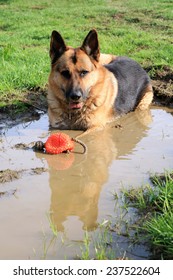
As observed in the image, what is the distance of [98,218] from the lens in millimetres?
3236

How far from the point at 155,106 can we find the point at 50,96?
193 centimetres

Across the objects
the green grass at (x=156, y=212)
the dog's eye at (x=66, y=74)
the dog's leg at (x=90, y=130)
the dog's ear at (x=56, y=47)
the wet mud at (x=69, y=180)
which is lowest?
the dog's leg at (x=90, y=130)

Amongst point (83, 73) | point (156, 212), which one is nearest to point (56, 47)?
point (83, 73)

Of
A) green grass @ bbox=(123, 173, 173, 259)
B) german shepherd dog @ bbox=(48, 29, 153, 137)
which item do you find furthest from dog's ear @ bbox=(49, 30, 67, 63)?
green grass @ bbox=(123, 173, 173, 259)

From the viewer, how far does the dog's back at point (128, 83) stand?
662 cm

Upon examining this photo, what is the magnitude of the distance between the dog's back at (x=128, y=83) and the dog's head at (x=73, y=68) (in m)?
0.84

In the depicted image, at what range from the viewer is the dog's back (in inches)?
261

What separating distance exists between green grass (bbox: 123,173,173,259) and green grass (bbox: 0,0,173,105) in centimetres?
349

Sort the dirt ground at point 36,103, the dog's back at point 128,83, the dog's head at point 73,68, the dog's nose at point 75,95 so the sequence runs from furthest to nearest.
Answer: the dog's back at point 128,83, the dirt ground at point 36,103, the dog's head at point 73,68, the dog's nose at point 75,95

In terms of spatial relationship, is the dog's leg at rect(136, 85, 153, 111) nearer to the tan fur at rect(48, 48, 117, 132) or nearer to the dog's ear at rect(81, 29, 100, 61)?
the tan fur at rect(48, 48, 117, 132)

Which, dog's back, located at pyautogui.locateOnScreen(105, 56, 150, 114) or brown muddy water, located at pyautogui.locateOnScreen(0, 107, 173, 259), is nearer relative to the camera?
brown muddy water, located at pyautogui.locateOnScreen(0, 107, 173, 259)

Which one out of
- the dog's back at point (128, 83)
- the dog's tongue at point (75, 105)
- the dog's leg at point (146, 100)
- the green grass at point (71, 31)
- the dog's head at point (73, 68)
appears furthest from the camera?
the green grass at point (71, 31)

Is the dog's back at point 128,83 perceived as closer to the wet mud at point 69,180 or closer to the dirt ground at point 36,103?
the dirt ground at point 36,103

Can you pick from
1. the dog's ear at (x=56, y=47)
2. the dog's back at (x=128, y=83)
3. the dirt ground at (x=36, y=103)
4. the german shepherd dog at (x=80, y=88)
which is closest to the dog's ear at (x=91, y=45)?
the german shepherd dog at (x=80, y=88)
